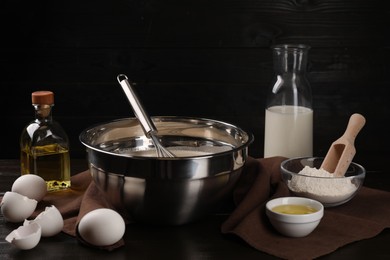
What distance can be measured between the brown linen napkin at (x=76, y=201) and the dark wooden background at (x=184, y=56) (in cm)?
104

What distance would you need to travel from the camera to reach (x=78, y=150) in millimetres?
2807

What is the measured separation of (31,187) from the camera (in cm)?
152

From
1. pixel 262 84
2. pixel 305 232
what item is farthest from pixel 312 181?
pixel 262 84

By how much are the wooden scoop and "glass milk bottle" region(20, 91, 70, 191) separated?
21.5 inches

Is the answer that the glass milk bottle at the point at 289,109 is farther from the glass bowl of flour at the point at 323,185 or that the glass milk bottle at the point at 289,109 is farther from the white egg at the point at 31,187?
the white egg at the point at 31,187

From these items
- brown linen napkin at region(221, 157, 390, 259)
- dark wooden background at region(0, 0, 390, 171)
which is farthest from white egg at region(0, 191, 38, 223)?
dark wooden background at region(0, 0, 390, 171)

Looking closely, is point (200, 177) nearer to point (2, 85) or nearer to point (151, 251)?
point (151, 251)

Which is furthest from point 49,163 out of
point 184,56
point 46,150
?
point 184,56

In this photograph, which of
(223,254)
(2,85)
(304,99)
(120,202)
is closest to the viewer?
(223,254)

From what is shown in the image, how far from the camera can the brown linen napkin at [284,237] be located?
1307 millimetres

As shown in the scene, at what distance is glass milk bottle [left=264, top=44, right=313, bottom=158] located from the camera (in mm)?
1807

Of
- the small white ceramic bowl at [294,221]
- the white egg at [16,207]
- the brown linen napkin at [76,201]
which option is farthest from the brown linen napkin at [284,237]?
the white egg at [16,207]

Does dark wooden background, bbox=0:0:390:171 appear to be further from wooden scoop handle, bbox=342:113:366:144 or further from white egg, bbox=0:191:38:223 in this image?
white egg, bbox=0:191:38:223

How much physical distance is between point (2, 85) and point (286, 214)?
5.32ft
